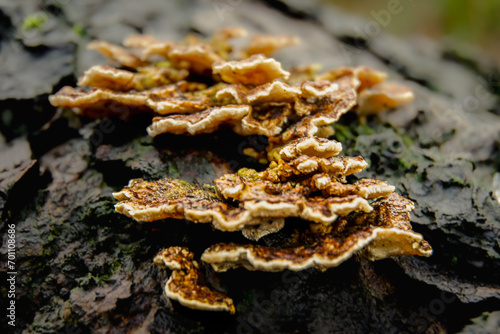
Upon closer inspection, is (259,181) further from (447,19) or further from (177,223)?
(447,19)

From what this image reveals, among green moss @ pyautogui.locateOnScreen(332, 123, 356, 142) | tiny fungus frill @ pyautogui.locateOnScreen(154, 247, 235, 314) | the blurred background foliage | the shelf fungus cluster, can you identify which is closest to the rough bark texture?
green moss @ pyautogui.locateOnScreen(332, 123, 356, 142)

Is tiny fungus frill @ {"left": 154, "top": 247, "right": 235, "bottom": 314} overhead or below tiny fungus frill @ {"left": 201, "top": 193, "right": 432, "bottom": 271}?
below

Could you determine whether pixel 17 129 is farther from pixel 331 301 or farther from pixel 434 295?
pixel 434 295

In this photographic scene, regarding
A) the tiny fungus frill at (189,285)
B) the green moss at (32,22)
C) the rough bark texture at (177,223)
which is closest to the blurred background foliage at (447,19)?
the rough bark texture at (177,223)

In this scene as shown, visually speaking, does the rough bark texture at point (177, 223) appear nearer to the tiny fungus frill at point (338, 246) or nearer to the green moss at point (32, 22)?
the green moss at point (32, 22)

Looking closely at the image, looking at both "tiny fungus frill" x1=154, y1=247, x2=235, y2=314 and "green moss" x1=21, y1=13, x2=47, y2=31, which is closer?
"tiny fungus frill" x1=154, y1=247, x2=235, y2=314

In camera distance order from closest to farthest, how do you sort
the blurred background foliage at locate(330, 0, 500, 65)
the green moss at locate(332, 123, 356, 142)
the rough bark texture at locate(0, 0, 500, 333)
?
the rough bark texture at locate(0, 0, 500, 333) < the green moss at locate(332, 123, 356, 142) < the blurred background foliage at locate(330, 0, 500, 65)

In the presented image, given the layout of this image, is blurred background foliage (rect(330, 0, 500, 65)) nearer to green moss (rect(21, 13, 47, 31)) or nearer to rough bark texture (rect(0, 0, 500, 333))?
rough bark texture (rect(0, 0, 500, 333))

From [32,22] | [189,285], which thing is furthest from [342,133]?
[32,22]
